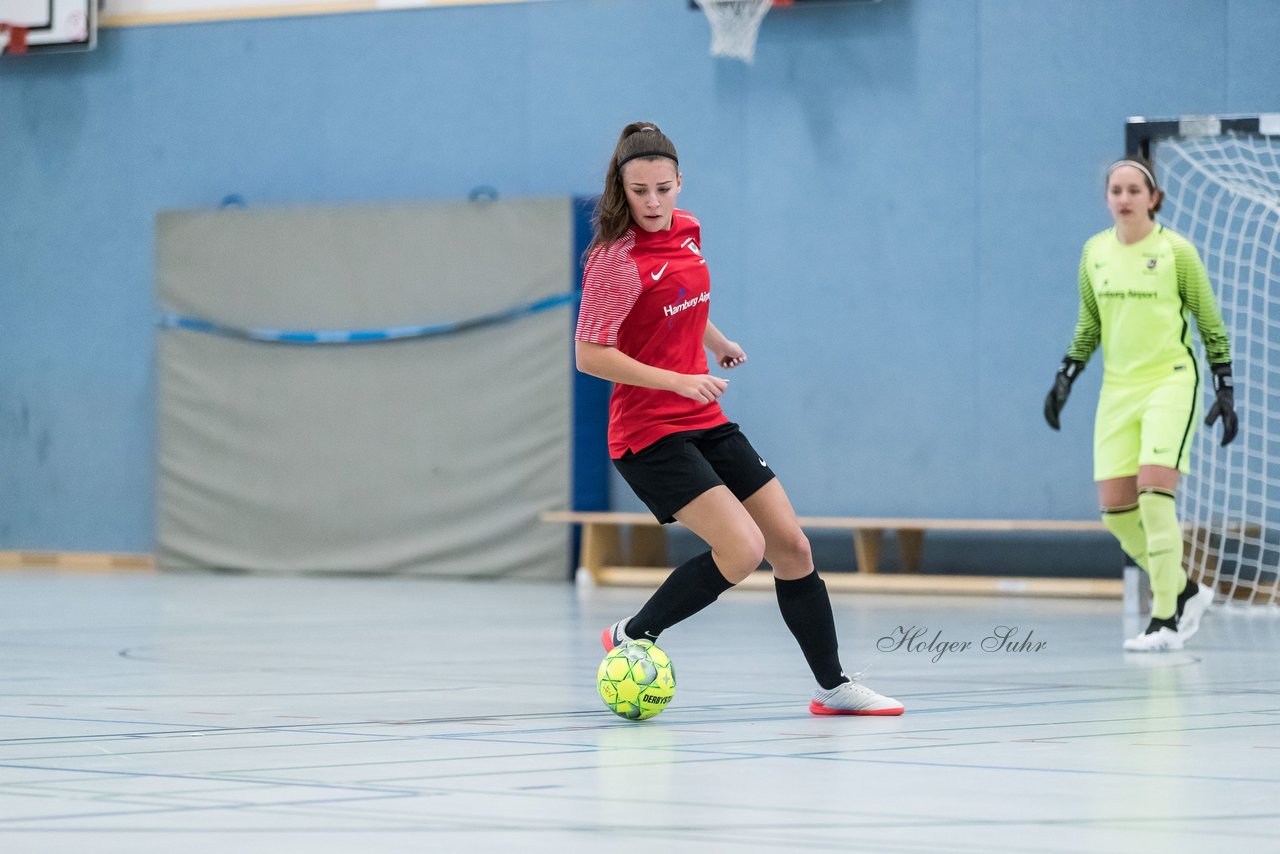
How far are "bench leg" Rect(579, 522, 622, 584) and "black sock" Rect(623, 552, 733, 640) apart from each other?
7.07m

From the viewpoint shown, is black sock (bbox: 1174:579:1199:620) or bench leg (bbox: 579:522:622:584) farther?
bench leg (bbox: 579:522:622:584)

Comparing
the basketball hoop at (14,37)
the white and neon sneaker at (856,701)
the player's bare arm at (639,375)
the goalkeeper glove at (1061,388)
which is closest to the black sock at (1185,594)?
the goalkeeper glove at (1061,388)

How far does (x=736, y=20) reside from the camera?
39.8 feet

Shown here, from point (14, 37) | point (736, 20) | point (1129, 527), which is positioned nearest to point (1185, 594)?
point (1129, 527)

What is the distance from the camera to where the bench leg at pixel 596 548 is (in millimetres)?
12250

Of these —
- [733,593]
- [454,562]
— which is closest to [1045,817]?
[733,593]

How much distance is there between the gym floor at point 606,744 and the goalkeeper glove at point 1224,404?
882 mm

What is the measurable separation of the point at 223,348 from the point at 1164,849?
1161 cm

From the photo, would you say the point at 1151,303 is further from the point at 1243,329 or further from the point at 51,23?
the point at 51,23

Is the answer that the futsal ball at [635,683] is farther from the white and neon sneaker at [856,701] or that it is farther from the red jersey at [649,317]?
the red jersey at [649,317]

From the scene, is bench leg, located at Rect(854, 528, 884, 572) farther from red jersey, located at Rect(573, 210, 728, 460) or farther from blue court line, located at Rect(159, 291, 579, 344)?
red jersey, located at Rect(573, 210, 728, 460)

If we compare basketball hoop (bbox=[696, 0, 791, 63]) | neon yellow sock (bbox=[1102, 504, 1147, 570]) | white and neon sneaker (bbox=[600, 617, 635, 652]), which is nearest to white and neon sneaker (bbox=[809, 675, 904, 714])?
white and neon sneaker (bbox=[600, 617, 635, 652])

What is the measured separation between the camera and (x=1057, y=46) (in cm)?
1170

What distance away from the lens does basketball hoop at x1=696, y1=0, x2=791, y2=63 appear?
12.1 meters
